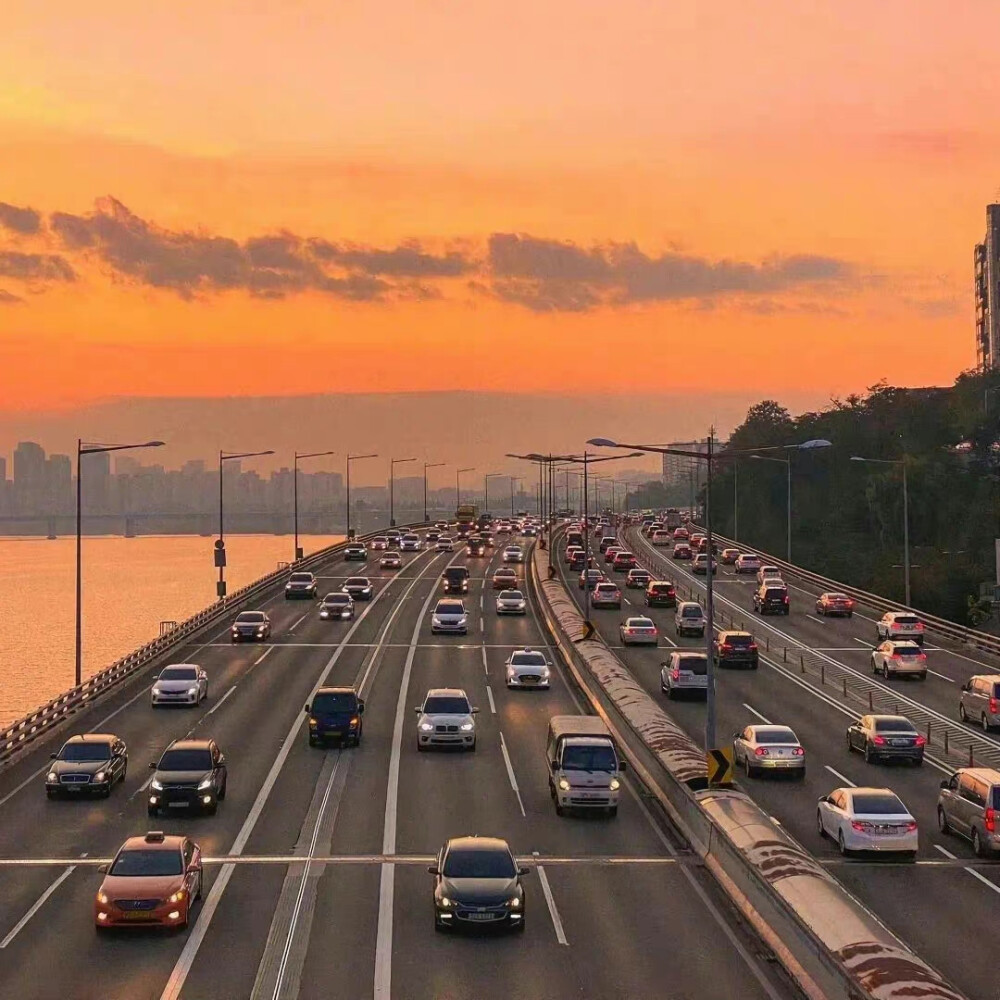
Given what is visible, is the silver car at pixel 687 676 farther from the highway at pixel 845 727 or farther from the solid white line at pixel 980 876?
the solid white line at pixel 980 876

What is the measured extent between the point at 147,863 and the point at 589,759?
43.7ft

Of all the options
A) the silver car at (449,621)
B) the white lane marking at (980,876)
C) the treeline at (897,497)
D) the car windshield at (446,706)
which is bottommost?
the white lane marking at (980,876)

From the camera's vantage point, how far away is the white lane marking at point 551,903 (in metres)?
24.2

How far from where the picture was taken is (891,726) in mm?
41938

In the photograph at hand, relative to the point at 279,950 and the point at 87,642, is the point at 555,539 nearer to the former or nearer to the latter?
the point at 87,642

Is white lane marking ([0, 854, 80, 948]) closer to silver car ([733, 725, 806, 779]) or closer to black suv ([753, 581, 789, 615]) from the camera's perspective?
silver car ([733, 725, 806, 779])

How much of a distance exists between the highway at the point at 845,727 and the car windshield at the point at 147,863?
12899 mm

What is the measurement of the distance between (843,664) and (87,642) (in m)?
93.4

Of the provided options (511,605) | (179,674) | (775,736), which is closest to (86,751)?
(179,674)

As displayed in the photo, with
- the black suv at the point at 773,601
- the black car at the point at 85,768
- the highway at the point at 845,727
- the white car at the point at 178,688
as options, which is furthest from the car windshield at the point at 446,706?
the black suv at the point at 773,601

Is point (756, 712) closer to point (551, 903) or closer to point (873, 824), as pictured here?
point (873, 824)

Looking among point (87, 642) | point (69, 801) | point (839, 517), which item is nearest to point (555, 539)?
point (839, 517)

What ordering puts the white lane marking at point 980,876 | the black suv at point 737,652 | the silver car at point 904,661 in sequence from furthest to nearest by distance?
the black suv at point 737,652, the silver car at point 904,661, the white lane marking at point 980,876

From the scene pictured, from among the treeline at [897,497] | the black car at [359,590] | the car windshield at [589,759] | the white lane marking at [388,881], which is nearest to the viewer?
the white lane marking at [388,881]
